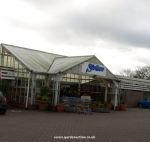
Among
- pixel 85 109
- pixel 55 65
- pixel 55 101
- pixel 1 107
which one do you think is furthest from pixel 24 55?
pixel 1 107

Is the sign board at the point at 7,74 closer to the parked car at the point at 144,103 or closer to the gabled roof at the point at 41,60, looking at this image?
the gabled roof at the point at 41,60

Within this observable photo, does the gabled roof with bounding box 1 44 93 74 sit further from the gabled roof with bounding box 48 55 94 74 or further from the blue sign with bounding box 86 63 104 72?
the blue sign with bounding box 86 63 104 72

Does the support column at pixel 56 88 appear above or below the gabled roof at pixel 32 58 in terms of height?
below

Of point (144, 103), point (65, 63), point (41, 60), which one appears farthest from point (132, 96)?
point (41, 60)

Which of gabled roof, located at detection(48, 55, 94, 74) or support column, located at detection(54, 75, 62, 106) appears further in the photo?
gabled roof, located at detection(48, 55, 94, 74)

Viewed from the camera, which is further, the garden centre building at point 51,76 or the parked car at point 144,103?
the parked car at point 144,103

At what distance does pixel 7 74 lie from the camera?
30.6 metres

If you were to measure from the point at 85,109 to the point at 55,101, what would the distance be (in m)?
2.36

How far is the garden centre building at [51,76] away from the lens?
30.2 metres

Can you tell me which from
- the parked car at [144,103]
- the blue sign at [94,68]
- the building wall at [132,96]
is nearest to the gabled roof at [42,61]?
the blue sign at [94,68]

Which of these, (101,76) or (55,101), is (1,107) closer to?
(55,101)

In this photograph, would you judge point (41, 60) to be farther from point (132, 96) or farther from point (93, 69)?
point (132, 96)

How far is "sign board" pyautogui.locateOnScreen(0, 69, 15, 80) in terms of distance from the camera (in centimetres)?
3023

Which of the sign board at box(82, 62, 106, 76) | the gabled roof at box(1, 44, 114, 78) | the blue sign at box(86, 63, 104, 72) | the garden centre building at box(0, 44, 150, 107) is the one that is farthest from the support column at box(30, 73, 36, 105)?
the blue sign at box(86, 63, 104, 72)
